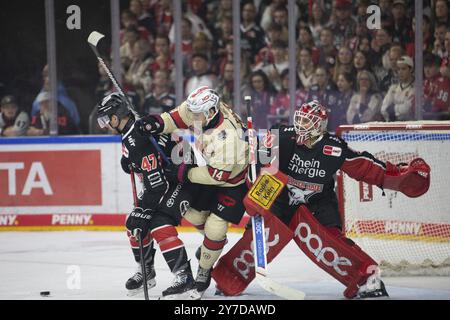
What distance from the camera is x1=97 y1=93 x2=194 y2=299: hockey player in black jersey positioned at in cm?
621

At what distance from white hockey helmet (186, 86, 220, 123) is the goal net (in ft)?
4.10

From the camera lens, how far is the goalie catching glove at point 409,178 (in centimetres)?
634

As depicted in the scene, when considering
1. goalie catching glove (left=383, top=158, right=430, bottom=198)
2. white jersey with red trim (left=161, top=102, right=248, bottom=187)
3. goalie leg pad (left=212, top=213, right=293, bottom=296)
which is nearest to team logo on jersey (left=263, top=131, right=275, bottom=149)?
white jersey with red trim (left=161, top=102, right=248, bottom=187)

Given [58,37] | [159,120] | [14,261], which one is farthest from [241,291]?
[58,37]

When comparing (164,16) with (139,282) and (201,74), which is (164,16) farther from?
(139,282)

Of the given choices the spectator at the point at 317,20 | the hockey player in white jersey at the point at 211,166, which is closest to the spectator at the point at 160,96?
the spectator at the point at 317,20

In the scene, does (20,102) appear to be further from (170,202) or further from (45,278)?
(170,202)

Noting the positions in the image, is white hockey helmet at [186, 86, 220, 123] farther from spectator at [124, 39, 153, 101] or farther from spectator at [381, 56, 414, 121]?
spectator at [124, 39, 153, 101]

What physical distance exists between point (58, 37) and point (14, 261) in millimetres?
2657

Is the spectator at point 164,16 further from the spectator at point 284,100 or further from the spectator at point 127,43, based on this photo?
the spectator at point 284,100

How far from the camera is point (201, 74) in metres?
9.70

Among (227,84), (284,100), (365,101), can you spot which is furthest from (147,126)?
(227,84)

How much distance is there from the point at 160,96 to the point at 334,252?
4040 millimetres

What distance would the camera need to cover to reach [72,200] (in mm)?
9805
